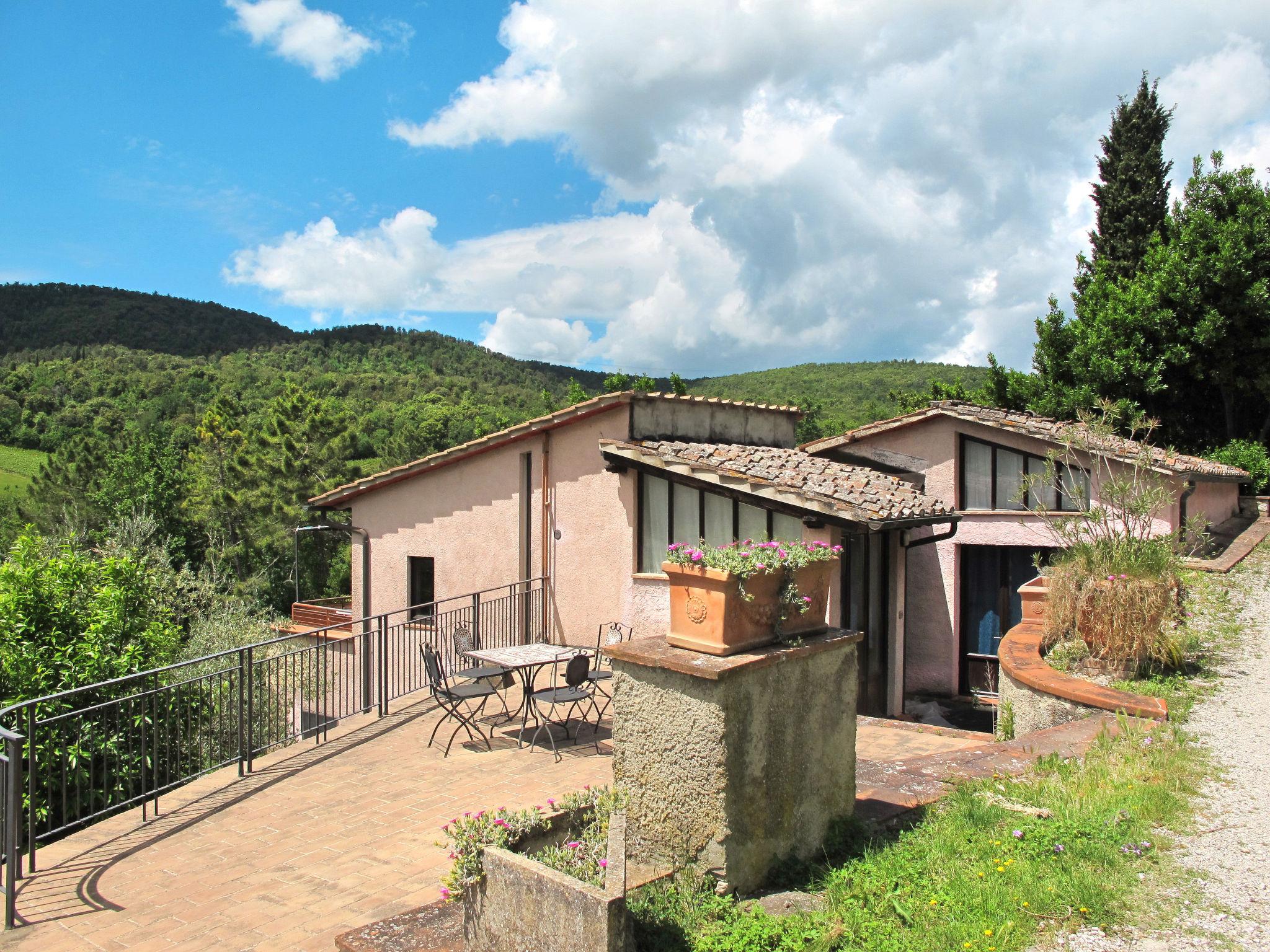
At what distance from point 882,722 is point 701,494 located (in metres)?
3.75

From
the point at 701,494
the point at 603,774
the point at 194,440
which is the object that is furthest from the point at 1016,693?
the point at 194,440

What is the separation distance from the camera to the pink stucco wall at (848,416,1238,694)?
13781mm

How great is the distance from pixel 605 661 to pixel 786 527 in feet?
9.21

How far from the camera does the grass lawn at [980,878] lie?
337 cm

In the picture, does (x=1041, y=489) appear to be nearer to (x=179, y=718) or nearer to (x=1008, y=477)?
(x=1008, y=477)

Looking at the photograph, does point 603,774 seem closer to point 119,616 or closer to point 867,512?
point 867,512

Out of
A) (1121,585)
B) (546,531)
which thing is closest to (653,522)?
(546,531)

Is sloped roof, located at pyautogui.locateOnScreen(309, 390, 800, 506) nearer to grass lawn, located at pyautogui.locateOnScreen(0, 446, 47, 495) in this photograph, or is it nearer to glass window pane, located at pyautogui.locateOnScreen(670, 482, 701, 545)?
glass window pane, located at pyautogui.locateOnScreen(670, 482, 701, 545)

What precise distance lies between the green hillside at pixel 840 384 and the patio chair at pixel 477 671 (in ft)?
118

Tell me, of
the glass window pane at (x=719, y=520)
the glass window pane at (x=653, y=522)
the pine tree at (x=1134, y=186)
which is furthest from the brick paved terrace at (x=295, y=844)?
the pine tree at (x=1134, y=186)

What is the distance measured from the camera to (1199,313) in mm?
21047

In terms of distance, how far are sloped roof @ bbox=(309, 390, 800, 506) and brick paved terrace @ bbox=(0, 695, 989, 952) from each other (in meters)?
4.92

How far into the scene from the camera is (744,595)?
3914 mm

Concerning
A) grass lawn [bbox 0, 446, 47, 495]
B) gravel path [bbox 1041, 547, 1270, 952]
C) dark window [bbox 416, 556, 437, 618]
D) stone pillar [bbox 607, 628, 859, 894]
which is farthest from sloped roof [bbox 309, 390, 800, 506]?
grass lawn [bbox 0, 446, 47, 495]
